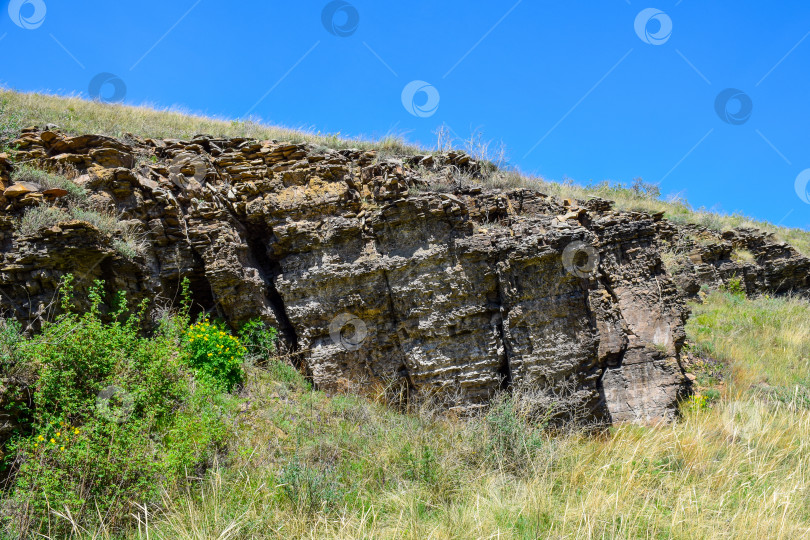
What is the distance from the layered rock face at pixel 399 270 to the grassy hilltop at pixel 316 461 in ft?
2.03

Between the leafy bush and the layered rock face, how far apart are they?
5.16 ft

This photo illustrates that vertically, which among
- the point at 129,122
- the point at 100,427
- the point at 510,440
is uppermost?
the point at 129,122

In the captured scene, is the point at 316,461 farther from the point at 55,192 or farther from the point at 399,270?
the point at 55,192

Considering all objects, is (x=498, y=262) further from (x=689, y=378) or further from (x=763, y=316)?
(x=763, y=316)

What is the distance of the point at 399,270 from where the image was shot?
7.76 meters

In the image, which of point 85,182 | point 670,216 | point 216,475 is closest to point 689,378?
point 216,475

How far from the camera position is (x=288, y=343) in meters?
8.23

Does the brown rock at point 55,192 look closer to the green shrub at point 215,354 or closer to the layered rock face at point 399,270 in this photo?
the layered rock face at point 399,270

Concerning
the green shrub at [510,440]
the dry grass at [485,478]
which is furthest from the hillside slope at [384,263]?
the green shrub at [510,440]

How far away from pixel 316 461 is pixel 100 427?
2.34 meters

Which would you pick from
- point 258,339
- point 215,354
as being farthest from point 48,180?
point 258,339

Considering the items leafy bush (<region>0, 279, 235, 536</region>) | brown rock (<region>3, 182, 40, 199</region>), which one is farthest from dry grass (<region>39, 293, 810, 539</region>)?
brown rock (<region>3, 182, 40, 199</region>)

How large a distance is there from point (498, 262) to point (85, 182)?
6.67 m

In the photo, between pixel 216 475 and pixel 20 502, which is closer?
pixel 20 502
